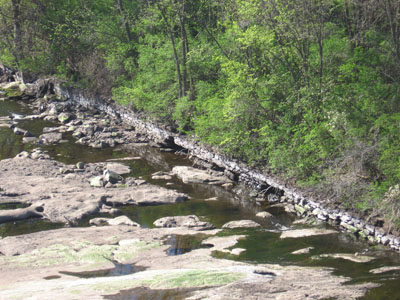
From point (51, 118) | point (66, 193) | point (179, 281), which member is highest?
point (51, 118)

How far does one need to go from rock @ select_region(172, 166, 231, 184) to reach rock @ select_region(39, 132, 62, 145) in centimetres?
1052

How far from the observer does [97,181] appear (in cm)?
2414

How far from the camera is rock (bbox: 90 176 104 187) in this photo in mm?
23925

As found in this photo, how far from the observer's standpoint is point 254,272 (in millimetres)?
13953

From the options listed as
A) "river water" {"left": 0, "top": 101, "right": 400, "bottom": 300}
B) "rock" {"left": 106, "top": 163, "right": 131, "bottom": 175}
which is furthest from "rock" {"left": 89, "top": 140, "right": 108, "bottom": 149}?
"rock" {"left": 106, "top": 163, "right": 131, "bottom": 175}

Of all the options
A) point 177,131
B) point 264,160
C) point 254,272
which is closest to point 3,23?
point 177,131

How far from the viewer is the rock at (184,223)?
1914 cm

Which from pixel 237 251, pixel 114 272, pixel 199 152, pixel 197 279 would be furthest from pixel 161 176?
pixel 197 279

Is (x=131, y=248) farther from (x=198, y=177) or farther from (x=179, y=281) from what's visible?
(x=198, y=177)

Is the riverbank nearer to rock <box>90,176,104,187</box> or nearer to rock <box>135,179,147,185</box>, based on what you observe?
rock <box>135,179,147,185</box>

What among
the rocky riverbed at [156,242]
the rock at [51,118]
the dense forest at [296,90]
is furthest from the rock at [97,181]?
the rock at [51,118]

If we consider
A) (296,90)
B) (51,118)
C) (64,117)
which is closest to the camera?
(296,90)

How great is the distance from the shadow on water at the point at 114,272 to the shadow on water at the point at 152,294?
1965 millimetres

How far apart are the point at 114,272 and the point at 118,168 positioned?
502 inches
